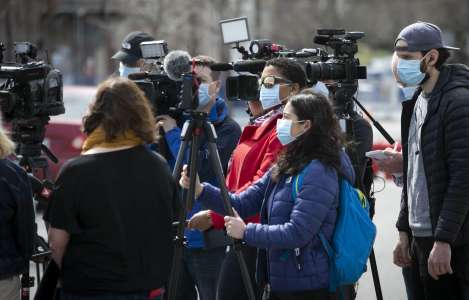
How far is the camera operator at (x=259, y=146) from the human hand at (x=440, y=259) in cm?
95

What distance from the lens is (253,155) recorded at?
5.29 meters

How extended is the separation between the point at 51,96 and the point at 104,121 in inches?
97.1

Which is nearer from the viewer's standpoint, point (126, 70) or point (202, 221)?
point (202, 221)

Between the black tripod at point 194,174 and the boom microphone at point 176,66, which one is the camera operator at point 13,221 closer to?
the black tripod at point 194,174

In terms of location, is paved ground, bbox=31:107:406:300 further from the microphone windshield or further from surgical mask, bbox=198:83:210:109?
surgical mask, bbox=198:83:210:109

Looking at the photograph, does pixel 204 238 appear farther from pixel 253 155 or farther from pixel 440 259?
pixel 440 259

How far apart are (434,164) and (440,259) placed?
48cm

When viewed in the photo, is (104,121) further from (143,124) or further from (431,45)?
(431,45)

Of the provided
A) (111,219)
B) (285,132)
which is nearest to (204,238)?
(285,132)

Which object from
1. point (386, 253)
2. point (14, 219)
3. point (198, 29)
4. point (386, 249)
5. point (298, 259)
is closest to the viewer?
point (14, 219)

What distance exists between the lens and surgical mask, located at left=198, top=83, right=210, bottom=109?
5207 millimetres

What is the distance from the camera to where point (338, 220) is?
180 inches

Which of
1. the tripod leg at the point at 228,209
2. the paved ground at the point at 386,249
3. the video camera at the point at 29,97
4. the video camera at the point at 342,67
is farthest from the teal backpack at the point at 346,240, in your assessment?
the paved ground at the point at 386,249

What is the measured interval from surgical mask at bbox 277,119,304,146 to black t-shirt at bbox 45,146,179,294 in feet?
2.81
